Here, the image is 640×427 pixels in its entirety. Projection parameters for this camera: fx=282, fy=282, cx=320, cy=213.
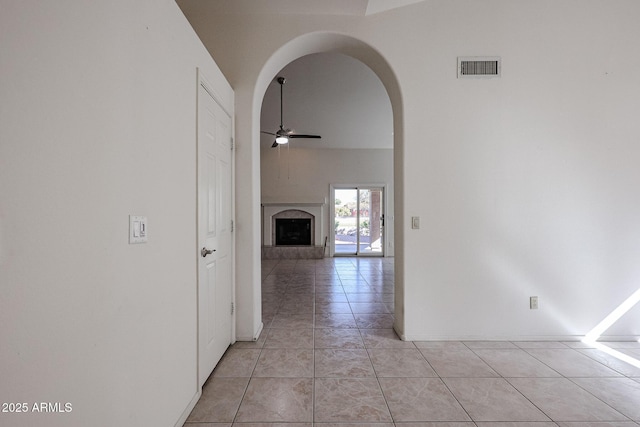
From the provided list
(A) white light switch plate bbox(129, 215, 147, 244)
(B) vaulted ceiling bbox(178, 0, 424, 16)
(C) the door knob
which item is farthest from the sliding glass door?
(A) white light switch plate bbox(129, 215, 147, 244)

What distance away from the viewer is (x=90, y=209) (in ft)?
2.98

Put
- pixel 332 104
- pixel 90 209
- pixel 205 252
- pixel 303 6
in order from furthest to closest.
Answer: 1. pixel 332 104
2. pixel 303 6
3. pixel 205 252
4. pixel 90 209

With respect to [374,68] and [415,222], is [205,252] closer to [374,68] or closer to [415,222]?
[415,222]

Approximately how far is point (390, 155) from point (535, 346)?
20.2 ft

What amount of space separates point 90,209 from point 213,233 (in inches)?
46.3

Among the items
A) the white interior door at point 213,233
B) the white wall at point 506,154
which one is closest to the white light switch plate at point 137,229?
the white interior door at point 213,233

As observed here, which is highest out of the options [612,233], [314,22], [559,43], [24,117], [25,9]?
[314,22]

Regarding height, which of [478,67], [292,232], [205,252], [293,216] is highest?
[478,67]

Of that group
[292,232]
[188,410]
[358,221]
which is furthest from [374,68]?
[292,232]

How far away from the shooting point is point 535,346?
2477mm

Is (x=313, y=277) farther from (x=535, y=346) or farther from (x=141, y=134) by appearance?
(x=141, y=134)

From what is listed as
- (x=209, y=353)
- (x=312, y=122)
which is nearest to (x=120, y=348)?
(x=209, y=353)

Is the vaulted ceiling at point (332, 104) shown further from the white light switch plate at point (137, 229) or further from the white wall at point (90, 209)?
the white light switch plate at point (137, 229)

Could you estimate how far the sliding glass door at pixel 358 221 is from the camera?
26.9 feet
